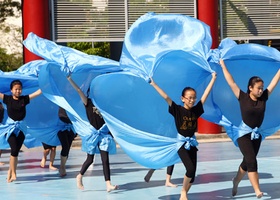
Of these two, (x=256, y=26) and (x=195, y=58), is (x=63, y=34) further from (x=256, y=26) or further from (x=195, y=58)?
(x=195, y=58)

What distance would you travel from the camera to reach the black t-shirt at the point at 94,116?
11930 millimetres

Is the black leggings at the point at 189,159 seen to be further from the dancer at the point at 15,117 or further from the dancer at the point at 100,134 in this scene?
the dancer at the point at 15,117

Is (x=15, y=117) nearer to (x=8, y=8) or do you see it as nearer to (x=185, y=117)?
(x=185, y=117)

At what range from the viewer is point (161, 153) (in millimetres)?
10773

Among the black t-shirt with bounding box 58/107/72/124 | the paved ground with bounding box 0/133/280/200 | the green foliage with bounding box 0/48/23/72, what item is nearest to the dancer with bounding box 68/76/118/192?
the paved ground with bounding box 0/133/280/200

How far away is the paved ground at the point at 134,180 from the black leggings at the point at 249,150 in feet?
2.19

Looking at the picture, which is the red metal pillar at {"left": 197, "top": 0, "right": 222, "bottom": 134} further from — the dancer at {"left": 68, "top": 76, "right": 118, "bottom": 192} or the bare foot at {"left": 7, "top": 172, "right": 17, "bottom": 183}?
the dancer at {"left": 68, "top": 76, "right": 118, "bottom": 192}

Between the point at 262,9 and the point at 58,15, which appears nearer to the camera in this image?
the point at 58,15

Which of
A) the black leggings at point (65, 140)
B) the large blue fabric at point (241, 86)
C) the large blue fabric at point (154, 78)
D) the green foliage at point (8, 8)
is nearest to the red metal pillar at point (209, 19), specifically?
the black leggings at point (65, 140)

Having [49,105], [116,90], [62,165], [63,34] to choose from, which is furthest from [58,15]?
[116,90]

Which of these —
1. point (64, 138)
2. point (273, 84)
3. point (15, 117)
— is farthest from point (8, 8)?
point (273, 84)

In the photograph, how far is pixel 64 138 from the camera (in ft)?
45.8

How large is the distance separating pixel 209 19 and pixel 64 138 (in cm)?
917

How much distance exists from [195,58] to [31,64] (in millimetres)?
4519
